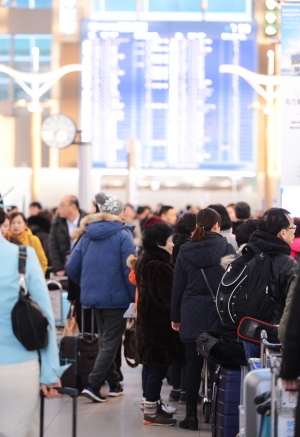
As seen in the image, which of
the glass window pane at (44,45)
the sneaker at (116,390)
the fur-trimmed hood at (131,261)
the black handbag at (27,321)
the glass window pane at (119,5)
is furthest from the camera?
the glass window pane at (44,45)

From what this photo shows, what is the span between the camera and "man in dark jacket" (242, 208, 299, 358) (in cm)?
531

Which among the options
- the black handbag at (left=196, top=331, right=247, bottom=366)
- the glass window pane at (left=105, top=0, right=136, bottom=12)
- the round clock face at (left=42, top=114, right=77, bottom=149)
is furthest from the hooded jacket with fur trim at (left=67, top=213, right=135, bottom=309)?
the glass window pane at (left=105, top=0, right=136, bottom=12)

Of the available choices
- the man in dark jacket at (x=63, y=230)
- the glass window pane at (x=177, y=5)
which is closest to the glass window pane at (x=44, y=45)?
the glass window pane at (x=177, y=5)

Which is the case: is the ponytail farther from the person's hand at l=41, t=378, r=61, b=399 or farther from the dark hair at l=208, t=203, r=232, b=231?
the person's hand at l=41, t=378, r=61, b=399

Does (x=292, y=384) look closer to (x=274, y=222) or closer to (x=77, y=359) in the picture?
(x=274, y=222)

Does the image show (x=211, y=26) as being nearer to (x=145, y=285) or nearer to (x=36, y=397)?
(x=145, y=285)

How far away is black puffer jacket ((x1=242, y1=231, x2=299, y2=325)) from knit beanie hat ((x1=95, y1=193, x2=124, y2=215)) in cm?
275

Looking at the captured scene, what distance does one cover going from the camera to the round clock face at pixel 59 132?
14.9 m

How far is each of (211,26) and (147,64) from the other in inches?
80.3

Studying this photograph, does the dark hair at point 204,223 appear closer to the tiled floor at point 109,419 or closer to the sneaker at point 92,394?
the tiled floor at point 109,419

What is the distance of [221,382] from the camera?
229 inches

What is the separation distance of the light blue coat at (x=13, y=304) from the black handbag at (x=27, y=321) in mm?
29

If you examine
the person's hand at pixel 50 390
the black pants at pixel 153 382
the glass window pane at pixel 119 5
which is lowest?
the black pants at pixel 153 382

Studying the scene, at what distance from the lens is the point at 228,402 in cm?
570
